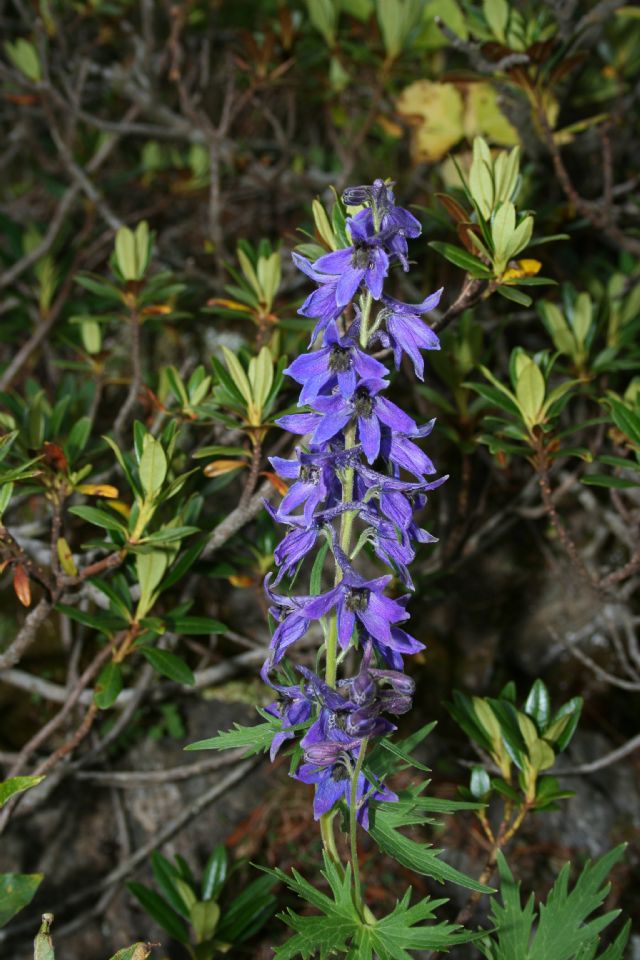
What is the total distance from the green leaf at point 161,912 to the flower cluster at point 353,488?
2.74 ft

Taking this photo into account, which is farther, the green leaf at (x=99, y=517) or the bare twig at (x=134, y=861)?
the bare twig at (x=134, y=861)

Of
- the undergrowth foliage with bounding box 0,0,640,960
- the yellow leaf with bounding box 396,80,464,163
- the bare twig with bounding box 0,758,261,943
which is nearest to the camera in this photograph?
the undergrowth foliage with bounding box 0,0,640,960

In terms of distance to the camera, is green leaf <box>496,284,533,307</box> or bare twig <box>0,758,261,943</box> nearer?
green leaf <box>496,284,533,307</box>

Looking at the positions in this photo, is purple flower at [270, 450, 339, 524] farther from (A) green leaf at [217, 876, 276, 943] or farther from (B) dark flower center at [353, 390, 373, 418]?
(A) green leaf at [217, 876, 276, 943]

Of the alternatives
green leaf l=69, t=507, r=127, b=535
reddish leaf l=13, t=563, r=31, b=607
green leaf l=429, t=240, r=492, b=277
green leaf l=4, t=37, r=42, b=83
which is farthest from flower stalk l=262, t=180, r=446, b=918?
green leaf l=4, t=37, r=42, b=83

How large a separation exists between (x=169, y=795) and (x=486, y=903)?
1.10 meters

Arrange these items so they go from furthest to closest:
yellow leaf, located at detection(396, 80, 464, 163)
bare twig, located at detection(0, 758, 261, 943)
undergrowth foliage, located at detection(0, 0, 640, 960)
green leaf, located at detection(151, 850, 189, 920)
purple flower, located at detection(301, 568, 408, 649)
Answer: yellow leaf, located at detection(396, 80, 464, 163), bare twig, located at detection(0, 758, 261, 943), green leaf, located at detection(151, 850, 189, 920), undergrowth foliage, located at detection(0, 0, 640, 960), purple flower, located at detection(301, 568, 408, 649)

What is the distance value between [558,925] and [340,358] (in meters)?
1.18

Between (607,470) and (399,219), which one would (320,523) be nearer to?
(399,219)

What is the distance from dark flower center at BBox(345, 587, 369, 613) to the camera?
4.04ft

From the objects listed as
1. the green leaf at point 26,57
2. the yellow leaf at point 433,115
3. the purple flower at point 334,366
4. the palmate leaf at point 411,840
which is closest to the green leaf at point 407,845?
the palmate leaf at point 411,840

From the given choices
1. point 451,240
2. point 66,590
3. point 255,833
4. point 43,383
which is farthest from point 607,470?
point 43,383

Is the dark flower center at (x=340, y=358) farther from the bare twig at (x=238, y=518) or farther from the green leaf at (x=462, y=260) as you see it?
the bare twig at (x=238, y=518)

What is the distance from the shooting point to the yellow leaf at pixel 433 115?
3.00 metres
